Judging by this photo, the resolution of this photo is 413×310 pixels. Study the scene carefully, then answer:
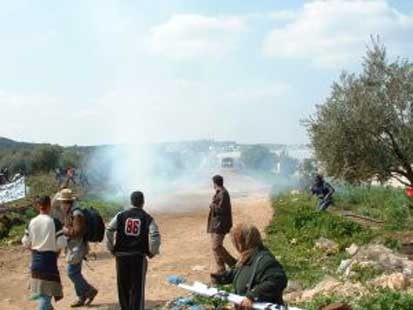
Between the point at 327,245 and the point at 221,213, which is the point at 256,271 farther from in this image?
the point at 327,245

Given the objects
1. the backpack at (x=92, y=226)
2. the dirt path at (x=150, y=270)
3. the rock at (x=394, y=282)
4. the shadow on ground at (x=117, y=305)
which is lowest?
the dirt path at (x=150, y=270)

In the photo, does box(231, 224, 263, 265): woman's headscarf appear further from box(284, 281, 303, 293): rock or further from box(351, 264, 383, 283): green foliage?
box(351, 264, 383, 283): green foliage

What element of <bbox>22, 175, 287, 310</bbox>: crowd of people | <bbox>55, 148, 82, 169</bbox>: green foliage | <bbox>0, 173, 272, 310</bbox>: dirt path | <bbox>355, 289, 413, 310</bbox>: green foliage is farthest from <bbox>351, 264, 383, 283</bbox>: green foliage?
<bbox>55, 148, 82, 169</bbox>: green foliage

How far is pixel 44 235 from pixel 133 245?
1.14 meters

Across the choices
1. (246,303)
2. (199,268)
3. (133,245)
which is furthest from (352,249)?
(246,303)

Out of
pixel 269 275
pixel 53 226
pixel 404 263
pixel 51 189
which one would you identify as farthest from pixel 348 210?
pixel 269 275

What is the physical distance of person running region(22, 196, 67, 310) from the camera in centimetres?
881

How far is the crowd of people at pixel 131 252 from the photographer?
19.4 feet

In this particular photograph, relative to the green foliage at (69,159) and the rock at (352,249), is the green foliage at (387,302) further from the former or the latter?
the green foliage at (69,159)

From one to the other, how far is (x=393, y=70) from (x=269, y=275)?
12.4 meters

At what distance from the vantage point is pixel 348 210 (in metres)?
26.9

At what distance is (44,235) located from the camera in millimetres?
8812

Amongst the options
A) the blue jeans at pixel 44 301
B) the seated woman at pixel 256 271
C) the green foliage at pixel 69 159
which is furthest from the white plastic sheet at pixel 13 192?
the green foliage at pixel 69 159

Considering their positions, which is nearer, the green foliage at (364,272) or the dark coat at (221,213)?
the green foliage at (364,272)
